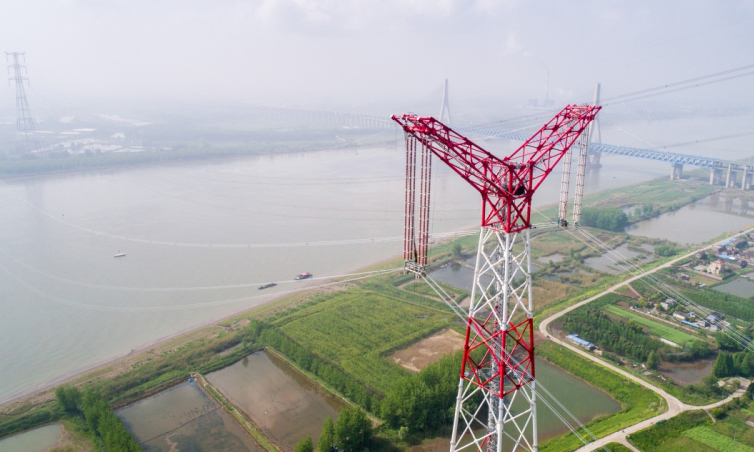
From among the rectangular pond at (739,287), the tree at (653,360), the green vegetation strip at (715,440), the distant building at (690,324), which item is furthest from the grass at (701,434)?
the rectangular pond at (739,287)

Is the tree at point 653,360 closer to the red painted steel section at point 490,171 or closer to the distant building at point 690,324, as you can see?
the distant building at point 690,324

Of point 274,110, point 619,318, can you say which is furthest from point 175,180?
point 274,110

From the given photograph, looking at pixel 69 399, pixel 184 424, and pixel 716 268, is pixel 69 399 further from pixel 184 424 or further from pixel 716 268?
pixel 716 268

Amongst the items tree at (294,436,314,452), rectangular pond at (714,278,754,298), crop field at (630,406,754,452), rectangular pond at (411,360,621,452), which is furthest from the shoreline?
rectangular pond at (714,278,754,298)

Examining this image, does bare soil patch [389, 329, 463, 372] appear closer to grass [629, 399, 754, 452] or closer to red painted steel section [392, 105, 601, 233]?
grass [629, 399, 754, 452]

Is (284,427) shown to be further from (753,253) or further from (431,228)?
(753,253)

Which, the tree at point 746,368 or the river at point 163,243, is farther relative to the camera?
the river at point 163,243
